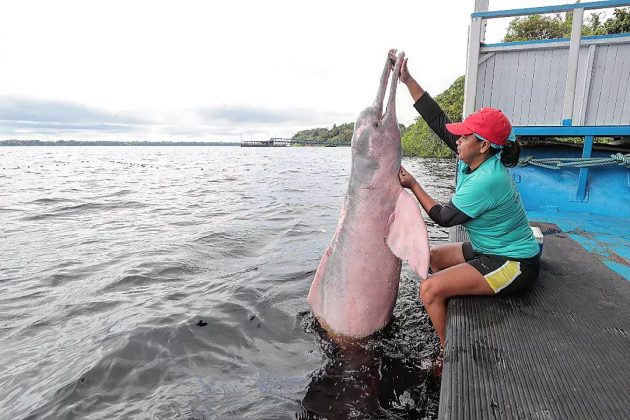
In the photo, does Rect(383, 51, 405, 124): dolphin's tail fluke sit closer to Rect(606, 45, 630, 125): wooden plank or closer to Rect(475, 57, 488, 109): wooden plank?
Rect(475, 57, 488, 109): wooden plank

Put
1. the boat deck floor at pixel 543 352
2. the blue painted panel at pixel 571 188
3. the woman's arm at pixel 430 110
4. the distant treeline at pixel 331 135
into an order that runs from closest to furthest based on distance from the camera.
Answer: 1. the boat deck floor at pixel 543 352
2. the woman's arm at pixel 430 110
3. the blue painted panel at pixel 571 188
4. the distant treeline at pixel 331 135

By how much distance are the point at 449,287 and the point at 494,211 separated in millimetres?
741

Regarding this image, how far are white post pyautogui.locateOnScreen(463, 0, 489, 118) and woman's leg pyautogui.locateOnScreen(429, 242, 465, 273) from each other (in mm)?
4808

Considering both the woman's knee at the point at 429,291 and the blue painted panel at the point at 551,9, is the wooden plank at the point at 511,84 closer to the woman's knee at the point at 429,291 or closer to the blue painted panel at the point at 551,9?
the blue painted panel at the point at 551,9

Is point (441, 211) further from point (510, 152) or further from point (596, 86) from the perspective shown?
point (596, 86)

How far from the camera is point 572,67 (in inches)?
295

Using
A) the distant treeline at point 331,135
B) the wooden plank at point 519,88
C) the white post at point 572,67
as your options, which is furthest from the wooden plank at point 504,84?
the distant treeline at point 331,135

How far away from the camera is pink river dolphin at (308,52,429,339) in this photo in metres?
3.69

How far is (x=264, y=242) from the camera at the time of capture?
858 centimetres

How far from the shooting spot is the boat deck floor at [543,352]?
2.14 m

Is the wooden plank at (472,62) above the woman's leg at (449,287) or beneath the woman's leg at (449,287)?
above

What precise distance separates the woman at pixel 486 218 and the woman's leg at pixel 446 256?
512 mm

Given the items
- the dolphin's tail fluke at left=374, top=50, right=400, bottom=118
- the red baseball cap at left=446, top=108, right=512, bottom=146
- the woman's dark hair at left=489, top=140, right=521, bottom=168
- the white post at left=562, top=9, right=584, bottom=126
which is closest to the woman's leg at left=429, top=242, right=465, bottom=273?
the woman's dark hair at left=489, top=140, right=521, bottom=168

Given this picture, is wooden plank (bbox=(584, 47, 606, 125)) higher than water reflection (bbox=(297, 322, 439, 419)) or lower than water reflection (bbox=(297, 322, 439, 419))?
higher
